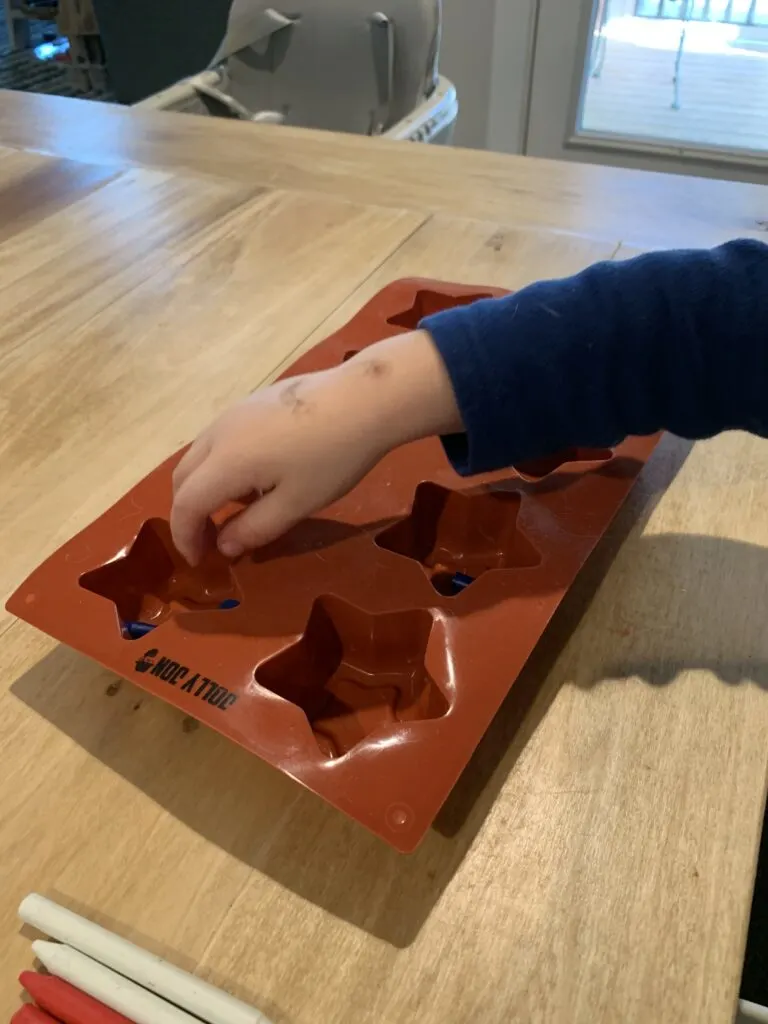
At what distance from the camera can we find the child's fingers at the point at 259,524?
37 cm

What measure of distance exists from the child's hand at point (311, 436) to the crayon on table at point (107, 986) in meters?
0.16

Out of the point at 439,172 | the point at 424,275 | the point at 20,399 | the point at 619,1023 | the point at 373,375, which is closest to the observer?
the point at 619,1023

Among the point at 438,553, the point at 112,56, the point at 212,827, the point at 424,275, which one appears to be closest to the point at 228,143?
the point at 424,275

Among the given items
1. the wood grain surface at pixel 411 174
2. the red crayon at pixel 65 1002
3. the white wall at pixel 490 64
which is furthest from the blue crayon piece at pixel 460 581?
the white wall at pixel 490 64

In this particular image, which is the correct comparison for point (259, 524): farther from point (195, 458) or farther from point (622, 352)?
point (622, 352)

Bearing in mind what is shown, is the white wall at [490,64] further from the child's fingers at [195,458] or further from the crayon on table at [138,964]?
the crayon on table at [138,964]

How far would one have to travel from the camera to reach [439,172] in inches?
32.2

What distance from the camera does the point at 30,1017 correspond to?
0.88 ft

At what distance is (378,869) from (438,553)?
188 millimetres

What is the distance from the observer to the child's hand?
0.36 metres

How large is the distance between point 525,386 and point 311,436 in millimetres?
91

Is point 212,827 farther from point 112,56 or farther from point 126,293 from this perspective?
point 112,56

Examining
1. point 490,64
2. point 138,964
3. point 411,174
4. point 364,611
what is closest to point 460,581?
point 364,611

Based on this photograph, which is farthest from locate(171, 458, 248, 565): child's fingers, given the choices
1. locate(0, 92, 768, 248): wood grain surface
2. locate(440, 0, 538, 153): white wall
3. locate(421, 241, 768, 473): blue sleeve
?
locate(440, 0, 538, 153): white wall
